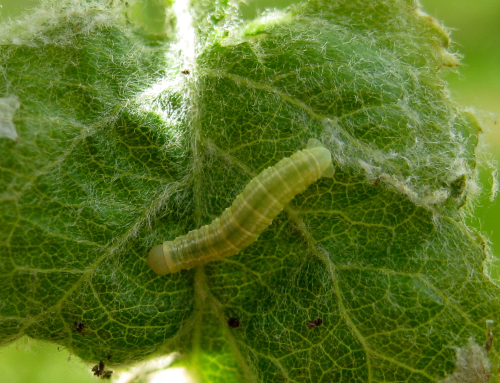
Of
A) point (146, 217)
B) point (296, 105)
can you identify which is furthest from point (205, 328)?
point (296, 105)

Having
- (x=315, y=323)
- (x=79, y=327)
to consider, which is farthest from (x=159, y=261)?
(x=315, y=323)

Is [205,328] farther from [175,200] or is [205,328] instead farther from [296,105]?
[296,105]

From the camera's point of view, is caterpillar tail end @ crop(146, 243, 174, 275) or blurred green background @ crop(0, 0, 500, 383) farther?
blurred green background @ crop(0, 0, 500, 383)

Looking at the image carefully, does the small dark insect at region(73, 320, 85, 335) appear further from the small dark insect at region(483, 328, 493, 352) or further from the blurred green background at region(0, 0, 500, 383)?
the small dark insect at region(483, 328, 493, 352)

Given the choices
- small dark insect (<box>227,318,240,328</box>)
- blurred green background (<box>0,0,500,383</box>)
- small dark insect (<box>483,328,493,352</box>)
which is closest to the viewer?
small dark insect (<box>483,328,493,352</box>)

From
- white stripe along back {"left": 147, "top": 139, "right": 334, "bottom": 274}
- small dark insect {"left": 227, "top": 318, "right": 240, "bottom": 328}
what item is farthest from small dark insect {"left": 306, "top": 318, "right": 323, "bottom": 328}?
white stripe along back {"left": 147, "top": 139, "right": 334, "bottom": 274}

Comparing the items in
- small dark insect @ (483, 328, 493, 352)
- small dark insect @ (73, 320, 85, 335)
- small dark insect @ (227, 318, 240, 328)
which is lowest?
small dark insect @ (483, 328, 493, 352)

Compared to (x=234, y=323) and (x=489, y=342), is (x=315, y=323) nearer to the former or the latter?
(x=234, y=323)

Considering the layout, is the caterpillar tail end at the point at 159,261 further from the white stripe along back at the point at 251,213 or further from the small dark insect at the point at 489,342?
the small dark insect at the point at 489,342

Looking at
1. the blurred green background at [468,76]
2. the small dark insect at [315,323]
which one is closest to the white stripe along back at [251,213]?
the small dark insect at [315,323]
